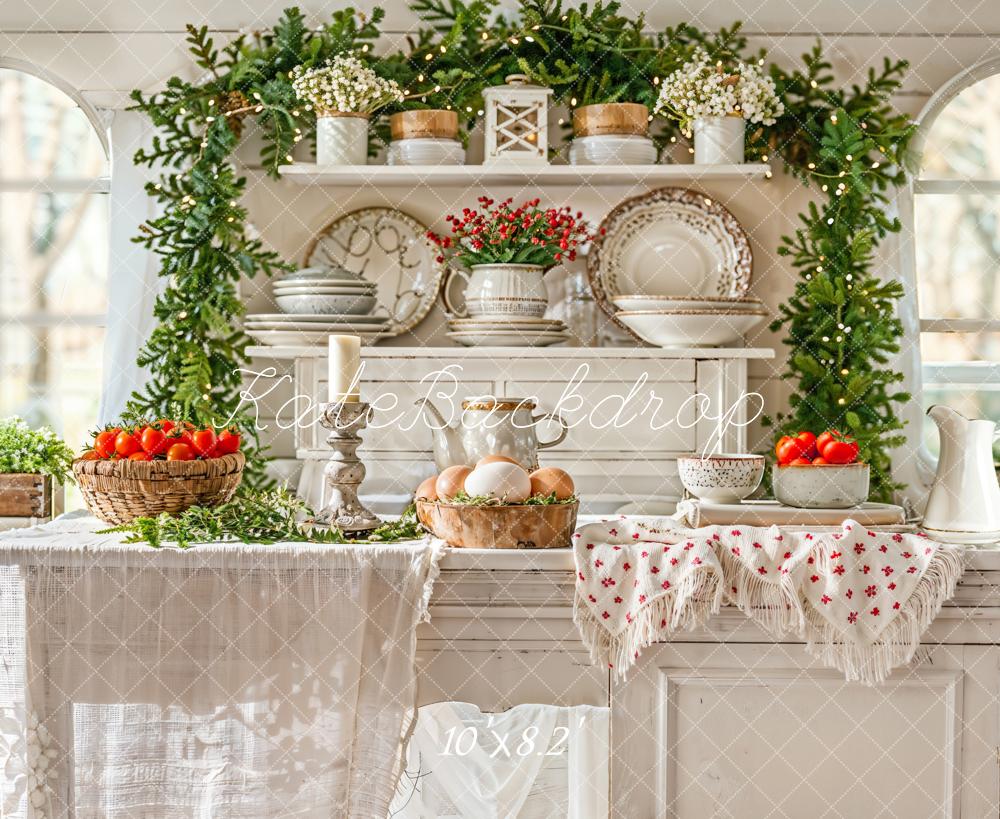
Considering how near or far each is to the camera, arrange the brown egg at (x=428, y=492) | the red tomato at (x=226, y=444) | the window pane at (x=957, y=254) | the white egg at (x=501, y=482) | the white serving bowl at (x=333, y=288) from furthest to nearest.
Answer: the window pane at (x=957, y=254)
the white serving bowl at (x=333, y=288)
the red tomato at (x=226, y=444)
the brown egg at (x=428, y=492)
the white egg at (x=501, y=482)

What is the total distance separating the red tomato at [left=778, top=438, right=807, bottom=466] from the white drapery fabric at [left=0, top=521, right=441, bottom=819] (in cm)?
72

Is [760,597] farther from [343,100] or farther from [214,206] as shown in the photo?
[214,206]

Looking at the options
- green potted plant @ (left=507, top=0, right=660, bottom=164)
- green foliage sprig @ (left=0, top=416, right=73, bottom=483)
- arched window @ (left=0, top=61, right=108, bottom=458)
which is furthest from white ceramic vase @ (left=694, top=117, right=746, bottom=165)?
green foliage sprig @ (left=0, top=416, right=73, bottom=483)

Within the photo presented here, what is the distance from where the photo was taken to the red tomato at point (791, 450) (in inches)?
86.8

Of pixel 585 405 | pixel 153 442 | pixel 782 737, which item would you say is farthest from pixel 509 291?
pixel 782 737

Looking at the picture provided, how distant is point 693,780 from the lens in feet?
6.60

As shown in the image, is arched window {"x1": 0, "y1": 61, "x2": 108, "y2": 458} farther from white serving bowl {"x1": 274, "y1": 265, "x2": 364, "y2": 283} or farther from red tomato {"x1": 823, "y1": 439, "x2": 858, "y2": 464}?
red tomato {"x1": 823, "y1": 439, "x2": 858, "y2": 464}

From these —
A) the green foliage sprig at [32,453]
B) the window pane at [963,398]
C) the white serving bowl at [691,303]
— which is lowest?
the green foliage sprig at [32,453]

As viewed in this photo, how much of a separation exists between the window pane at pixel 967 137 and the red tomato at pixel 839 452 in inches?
58.7

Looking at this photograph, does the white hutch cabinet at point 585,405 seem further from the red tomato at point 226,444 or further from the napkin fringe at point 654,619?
the napkin fringe at point 654,619

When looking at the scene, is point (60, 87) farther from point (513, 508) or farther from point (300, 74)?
point (513, 508)

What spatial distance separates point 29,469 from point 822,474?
213cm

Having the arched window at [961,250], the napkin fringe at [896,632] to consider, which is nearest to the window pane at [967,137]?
the arched window at [961,250]

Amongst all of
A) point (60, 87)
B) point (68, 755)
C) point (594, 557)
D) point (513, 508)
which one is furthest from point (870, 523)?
point (60, 87)
